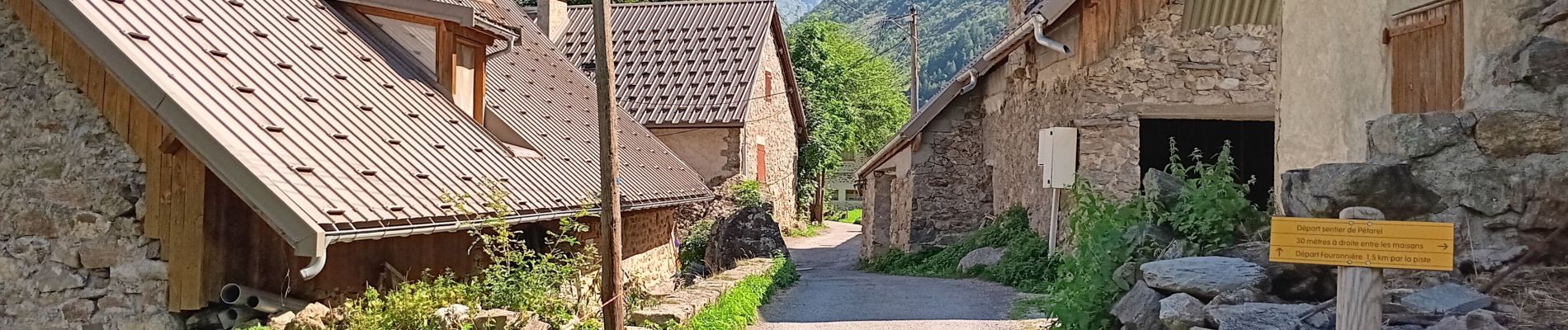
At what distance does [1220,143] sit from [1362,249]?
38.0 feet

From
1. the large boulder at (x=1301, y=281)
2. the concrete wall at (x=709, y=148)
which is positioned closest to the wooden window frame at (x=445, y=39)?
the large boulder at (x=1301, y=281)

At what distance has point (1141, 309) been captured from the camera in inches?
247

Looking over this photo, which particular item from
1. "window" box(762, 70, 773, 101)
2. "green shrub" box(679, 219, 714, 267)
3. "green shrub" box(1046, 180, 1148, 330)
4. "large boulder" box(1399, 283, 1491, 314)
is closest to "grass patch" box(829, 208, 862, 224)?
"window" box(762, 70, 773, 101)

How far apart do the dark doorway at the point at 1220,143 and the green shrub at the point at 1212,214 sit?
7.21 m

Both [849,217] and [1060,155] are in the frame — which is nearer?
[1060,155]

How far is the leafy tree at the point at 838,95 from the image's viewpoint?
3316 centimetres

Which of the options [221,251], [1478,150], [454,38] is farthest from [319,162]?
[1478,150]

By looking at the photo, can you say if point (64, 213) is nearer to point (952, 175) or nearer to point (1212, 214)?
point (1212, 214)

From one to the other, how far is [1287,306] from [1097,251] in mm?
2217

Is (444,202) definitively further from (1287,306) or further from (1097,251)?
(1287,306)

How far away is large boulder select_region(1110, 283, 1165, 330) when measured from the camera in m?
6.11

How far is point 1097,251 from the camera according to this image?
24.6ft

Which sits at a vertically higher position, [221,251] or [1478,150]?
[1478,150]

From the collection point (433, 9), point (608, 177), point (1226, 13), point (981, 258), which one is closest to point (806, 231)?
point (981, 258)
